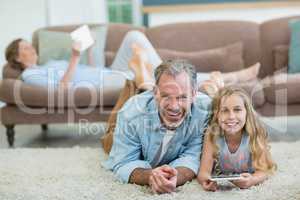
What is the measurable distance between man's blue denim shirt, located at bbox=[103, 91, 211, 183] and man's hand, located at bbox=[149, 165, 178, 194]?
165 millimetres

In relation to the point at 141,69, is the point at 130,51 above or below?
above

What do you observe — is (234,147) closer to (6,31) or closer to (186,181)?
(186,181)

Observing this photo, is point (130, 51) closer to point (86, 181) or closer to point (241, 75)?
point (241, 75)

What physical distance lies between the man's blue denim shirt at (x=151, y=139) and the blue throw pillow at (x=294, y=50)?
1.42 metres

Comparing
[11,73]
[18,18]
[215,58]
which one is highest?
[18,18]

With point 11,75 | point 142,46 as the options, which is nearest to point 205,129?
point 142,46

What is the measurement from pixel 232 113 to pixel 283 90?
3.73ft

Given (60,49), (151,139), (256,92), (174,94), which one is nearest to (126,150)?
(151,139)

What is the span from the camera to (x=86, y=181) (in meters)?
2.15

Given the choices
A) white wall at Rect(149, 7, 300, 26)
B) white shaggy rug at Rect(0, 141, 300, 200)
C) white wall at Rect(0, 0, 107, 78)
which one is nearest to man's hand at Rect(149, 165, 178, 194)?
white shaggy rug at Rect(0, 141, 300, 200)

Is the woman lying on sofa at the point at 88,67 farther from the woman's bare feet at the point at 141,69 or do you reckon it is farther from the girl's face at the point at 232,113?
the girl's face at the point at 232,113

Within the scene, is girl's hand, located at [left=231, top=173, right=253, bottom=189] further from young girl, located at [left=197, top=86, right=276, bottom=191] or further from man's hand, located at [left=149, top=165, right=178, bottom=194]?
man's hand, located at [left=149, top=165, right=178, bottom=194]

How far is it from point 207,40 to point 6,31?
2150 millimetres

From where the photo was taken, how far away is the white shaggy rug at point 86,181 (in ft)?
6.31
